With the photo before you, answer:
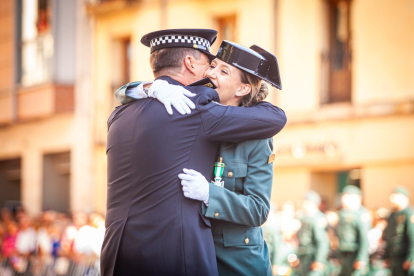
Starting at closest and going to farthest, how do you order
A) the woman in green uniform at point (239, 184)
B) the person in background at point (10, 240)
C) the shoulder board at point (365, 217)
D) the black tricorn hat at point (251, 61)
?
the woman in green uniform at point (239, 184), the black tricorn hat at point (251, 61), the shoulder board at point (365, 217), the person in background at point (10, 240)

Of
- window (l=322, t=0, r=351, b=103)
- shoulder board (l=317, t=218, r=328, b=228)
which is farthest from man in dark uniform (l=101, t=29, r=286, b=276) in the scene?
window (l=322, t=0, r=351, b=103)

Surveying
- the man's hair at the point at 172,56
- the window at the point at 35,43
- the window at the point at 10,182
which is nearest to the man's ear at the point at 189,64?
the man's hair at the point at 172,56

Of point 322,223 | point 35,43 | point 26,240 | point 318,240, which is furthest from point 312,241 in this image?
point 35,43

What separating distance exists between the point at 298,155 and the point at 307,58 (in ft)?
7.00

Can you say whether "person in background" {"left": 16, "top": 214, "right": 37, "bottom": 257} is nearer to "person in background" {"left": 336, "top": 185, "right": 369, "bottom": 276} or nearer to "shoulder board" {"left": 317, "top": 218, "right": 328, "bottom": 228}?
"shoulder board" {"left": 317, "top": 218, "right": 328, "bottom": 228}

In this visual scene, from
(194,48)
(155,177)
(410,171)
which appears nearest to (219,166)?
(155,177)

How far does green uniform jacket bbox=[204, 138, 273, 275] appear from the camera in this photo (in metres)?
3.59

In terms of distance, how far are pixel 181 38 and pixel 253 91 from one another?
0.51 meters

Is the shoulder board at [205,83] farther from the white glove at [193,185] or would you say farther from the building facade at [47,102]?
the building facade at [47,102]

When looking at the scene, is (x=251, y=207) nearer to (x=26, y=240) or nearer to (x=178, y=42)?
(x=178, y=42)

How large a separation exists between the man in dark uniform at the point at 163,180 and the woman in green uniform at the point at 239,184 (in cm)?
8

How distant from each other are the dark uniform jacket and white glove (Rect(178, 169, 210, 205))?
0.04 metres

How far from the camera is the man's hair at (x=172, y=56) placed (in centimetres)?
368

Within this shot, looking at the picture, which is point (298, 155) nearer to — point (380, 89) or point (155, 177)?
point (380, 89)
